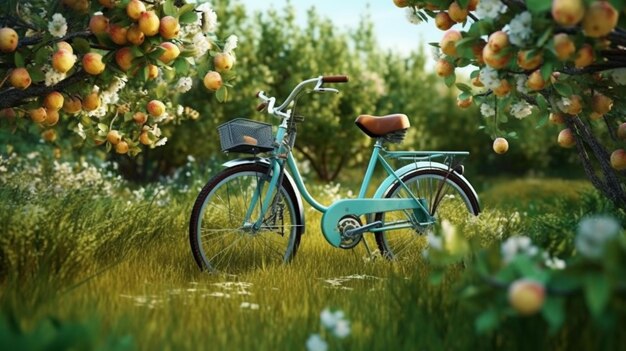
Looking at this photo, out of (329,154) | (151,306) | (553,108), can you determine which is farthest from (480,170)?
(151,306)

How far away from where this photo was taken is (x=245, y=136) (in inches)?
169

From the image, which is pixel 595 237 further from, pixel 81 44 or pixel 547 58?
pixel 81 44

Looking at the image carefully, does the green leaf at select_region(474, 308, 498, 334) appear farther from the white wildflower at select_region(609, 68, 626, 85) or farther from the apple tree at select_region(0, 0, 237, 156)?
the apple tree at select_region(0, 0, 237, 156)

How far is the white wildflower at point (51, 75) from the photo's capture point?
4.00m

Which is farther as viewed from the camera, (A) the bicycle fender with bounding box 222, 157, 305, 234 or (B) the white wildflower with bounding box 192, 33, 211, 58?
Result: (A) the bicycle fender with bounding box 222, 157, 305, 234

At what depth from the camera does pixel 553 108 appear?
4031 millimetres

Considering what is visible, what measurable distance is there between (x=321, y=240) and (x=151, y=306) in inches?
107

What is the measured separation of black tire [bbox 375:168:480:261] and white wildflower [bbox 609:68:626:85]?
59.1 inches

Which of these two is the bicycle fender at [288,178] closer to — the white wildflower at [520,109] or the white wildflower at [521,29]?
the white wildflower at [520,109]

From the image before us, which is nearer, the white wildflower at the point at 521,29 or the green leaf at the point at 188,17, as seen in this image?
the white wildflower at the point at 521,29

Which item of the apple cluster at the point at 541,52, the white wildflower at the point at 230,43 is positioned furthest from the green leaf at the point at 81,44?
the apple cluster at the point at 541,52

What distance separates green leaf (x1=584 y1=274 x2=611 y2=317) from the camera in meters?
2.02

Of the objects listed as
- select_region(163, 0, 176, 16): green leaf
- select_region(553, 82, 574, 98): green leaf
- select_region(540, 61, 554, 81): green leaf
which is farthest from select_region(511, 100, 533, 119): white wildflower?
select_region(163, 0, 176, 16): green leaf

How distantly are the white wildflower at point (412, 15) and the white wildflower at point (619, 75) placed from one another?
1141 millimetres
